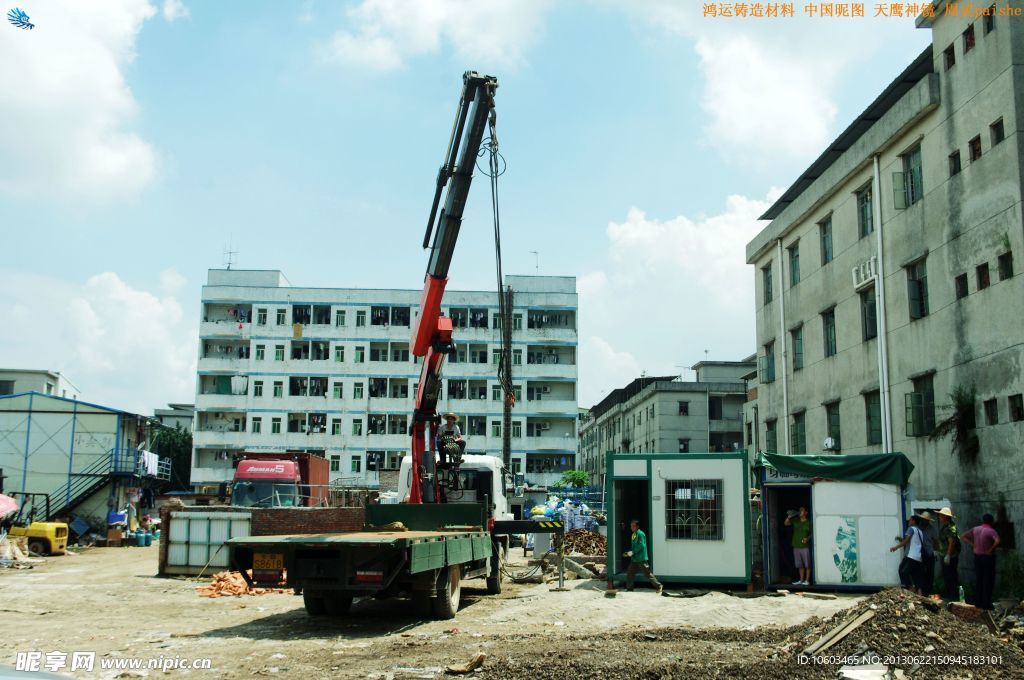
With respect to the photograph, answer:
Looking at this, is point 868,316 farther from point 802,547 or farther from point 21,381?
point 21,381

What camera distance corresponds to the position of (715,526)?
17.8 meters

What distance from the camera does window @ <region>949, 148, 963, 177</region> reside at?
2139cm

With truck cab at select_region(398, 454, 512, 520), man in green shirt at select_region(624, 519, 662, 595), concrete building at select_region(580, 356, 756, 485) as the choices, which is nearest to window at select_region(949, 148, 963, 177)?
man in green shirt at select_region(624, 519, 662, 595)

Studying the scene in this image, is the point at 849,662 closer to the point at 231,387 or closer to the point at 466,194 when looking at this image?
the point at 466,194

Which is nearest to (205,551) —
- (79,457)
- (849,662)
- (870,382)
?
(849,662)

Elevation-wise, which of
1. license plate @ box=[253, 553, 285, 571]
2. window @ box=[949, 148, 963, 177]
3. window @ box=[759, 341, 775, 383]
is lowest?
license plate @ box=[253, 553, 285, 571]

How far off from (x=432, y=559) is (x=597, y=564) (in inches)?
422

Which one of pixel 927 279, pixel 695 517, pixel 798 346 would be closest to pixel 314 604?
pixel 695 517

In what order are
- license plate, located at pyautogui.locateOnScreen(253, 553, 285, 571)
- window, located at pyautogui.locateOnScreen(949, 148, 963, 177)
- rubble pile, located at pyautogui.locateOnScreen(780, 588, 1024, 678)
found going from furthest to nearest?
1. window, located at pyautogui.locateOnScreen(949, 148, 963, 177)
2. license plate, located at pyautogui.locateOnScreen(253, 553, 285, 571)
3. rubble pile, located at pyautogui.locateOnScreen(780, 588, 1024, 678)

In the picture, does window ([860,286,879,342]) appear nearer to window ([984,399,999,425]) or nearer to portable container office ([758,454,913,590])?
window ([984,399,999,425])

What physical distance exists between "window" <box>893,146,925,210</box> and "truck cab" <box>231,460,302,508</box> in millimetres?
19632

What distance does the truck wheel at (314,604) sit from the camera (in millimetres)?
13695

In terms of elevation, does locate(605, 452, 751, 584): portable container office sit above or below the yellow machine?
above

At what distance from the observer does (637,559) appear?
56.7 ft
